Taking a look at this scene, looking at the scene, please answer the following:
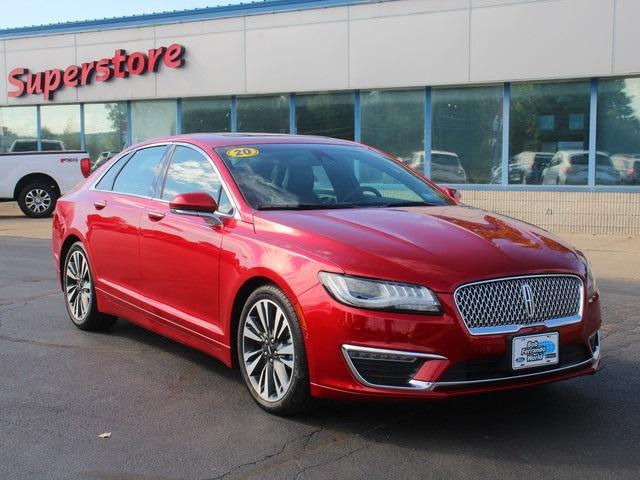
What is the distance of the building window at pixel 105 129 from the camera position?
70.6 ft

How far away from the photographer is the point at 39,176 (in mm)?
18766

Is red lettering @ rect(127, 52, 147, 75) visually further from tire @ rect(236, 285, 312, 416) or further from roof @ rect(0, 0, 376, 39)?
tire @ rect(236, 285, 312, 416)

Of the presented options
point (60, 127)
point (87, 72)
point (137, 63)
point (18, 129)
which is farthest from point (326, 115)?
point (18, 129)

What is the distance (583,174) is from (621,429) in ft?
38.9

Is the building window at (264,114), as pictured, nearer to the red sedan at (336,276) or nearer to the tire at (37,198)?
the tire at (37,198)

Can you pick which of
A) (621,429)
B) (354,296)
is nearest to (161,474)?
(354,296)

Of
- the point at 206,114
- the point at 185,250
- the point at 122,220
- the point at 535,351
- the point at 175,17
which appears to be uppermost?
the point at 175,17

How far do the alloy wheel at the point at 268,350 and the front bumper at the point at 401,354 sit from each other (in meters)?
0.28

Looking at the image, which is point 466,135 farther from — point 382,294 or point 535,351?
point 382,294

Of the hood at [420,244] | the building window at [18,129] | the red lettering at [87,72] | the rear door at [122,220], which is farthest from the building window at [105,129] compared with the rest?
the hood at [420,244]

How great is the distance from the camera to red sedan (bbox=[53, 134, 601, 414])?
388cm

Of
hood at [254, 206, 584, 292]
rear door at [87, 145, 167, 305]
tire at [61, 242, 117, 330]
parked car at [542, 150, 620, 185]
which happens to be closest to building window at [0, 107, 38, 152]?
parked car at [542, 150, 620, 185]

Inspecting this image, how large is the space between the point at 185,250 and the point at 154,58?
1606cm

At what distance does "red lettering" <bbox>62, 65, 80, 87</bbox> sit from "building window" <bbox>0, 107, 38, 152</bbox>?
2.05 meters
